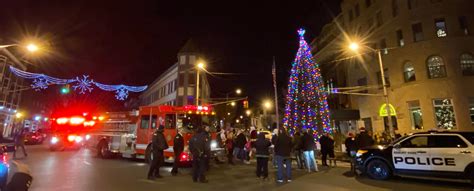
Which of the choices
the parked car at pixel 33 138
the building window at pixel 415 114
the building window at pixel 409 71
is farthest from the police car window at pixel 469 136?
the parked car at pixel 33 138

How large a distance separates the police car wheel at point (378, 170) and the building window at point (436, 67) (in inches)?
625

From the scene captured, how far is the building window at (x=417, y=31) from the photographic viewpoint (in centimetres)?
2319

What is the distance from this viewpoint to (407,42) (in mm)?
23594

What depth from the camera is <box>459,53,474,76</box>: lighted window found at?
2088 centimetres

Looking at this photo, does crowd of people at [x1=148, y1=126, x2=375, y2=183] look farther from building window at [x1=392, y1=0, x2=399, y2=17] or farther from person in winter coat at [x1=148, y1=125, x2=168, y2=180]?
building window at [x1=392, y1=0, x2=399, y2=17]

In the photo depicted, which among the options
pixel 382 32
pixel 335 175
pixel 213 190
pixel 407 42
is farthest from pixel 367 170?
pixel 382 32

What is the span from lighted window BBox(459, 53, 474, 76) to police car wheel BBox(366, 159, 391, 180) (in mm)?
16238

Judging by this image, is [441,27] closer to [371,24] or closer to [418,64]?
[418,64]

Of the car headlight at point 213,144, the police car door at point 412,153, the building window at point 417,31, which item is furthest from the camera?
the building window at point 417,31

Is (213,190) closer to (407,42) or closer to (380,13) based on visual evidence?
(407,42)

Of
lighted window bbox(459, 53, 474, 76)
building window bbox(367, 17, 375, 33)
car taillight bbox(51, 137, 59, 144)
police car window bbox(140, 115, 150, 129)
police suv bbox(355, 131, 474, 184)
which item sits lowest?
police suv bbox(355, 131, 474, 184)

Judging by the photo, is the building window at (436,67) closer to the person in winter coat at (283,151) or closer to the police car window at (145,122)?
the person in winter coat at (283,151)

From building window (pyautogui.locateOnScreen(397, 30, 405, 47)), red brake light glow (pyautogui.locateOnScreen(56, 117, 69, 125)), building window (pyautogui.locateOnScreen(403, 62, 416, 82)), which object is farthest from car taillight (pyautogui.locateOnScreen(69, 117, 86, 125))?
building window (pyautogui.locateOnScreen(397, 30, 405, 47))

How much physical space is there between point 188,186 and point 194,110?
17.4 feet
